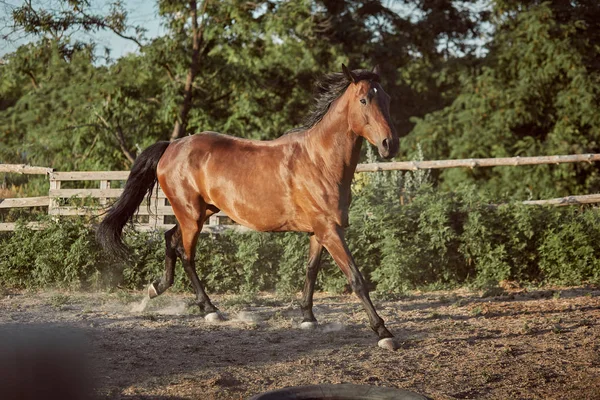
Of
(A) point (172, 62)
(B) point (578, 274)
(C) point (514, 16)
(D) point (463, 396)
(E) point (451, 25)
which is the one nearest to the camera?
(D) point (463, 396)

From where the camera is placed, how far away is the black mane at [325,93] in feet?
20.2

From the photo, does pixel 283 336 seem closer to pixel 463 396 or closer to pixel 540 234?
pixel 463 396

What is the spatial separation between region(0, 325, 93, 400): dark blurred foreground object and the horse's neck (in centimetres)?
242

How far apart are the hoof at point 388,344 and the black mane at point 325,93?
6.71 feet

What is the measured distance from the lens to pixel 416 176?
10008mm

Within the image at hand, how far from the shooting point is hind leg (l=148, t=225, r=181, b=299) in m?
7.15

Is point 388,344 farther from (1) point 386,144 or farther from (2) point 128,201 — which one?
(2) point 128,201

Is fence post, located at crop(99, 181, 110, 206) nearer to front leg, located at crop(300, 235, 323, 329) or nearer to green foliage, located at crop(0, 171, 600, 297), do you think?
green foliage, located at crop(0, 171, 600, 297)

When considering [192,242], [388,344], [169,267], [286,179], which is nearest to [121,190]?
[169,267]

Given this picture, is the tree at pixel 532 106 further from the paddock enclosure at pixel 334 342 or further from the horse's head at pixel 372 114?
the horse's head at pixel 372 114

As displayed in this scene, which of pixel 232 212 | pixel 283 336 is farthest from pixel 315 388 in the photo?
pixel 232 212

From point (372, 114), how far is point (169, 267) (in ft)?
9.28

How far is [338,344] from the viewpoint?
5590mm

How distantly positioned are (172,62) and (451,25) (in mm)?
7848
